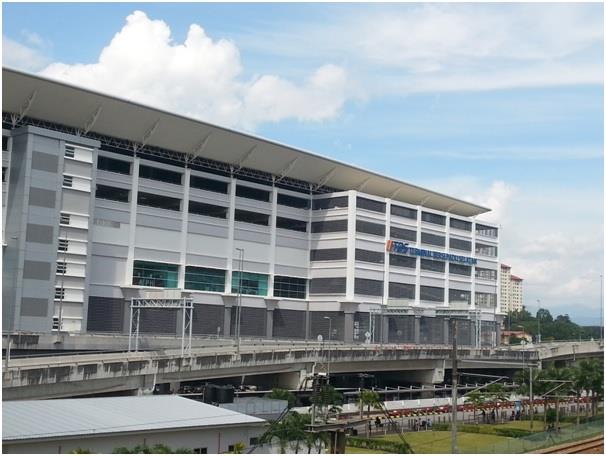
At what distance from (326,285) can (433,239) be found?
21.7 meters

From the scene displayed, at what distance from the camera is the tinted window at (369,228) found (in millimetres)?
115600

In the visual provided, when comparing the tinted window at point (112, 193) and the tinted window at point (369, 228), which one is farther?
the tinted window at point (369, 228)

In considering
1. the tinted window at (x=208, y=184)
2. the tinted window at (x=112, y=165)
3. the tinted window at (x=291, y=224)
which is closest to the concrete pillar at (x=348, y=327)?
the tinted window at (x=291, y=224)

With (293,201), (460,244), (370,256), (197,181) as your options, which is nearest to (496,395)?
(370,256)

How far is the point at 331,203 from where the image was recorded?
117000 mm

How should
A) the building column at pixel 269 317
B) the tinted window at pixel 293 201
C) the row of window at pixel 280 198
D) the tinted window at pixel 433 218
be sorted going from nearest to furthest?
the row of window at pixel 280 198 < the building column at pixel 269 317 < the tinted window at pixel 293 201 < the tinted window at pixel 433 218

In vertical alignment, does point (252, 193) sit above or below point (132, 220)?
above

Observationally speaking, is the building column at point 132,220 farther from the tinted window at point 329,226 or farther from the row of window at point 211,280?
the tinted window at point 329,226

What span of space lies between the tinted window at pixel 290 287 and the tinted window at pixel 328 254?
389 cm

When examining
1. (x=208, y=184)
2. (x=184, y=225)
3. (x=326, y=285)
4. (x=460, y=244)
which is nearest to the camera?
(x=184, y=225)

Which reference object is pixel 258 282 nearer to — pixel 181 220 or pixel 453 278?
pixel 181 220

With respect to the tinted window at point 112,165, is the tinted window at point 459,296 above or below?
below

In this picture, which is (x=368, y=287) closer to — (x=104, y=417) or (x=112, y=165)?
(x=112, y=165)

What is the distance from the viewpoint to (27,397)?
50.5 metres
